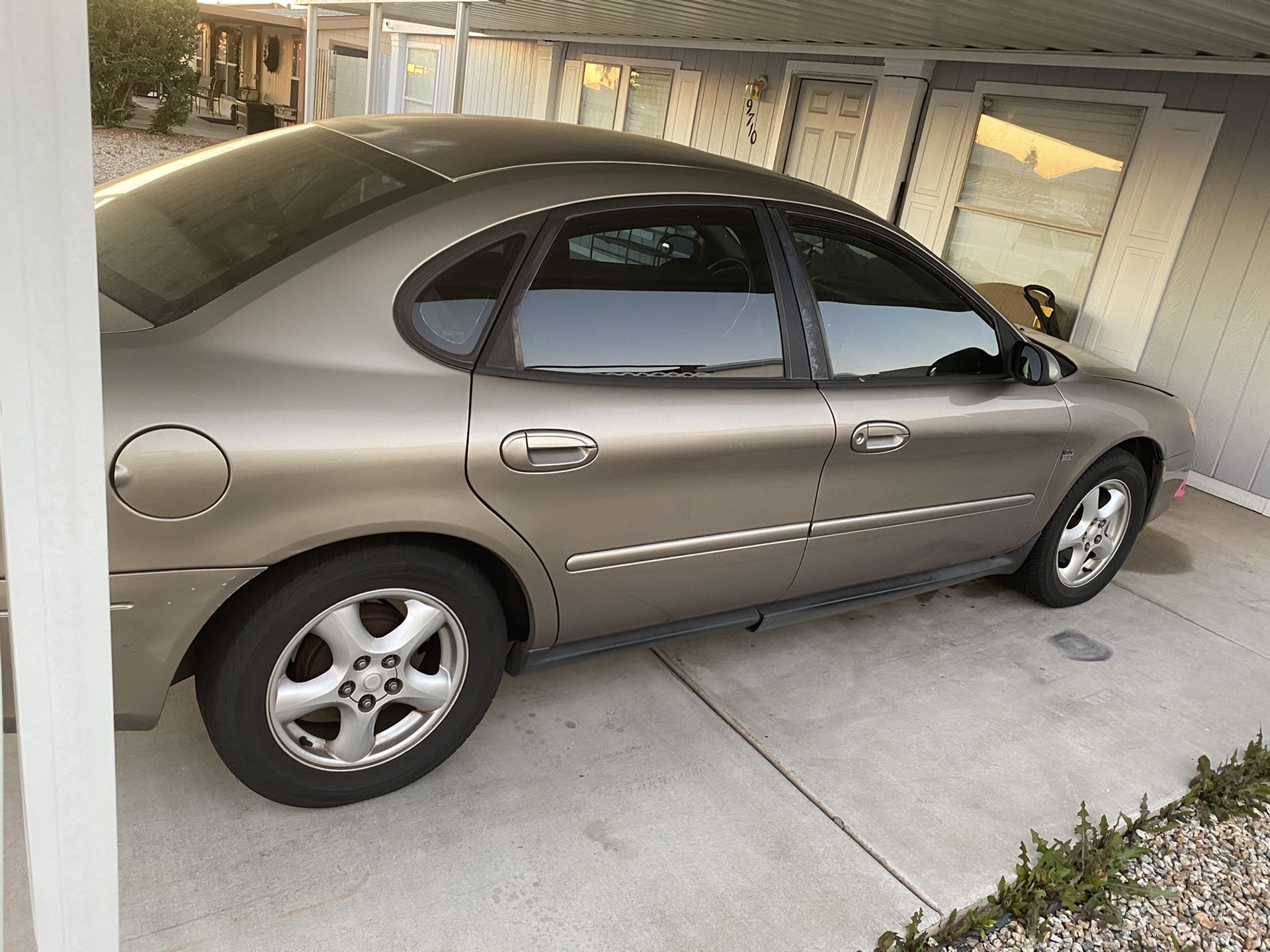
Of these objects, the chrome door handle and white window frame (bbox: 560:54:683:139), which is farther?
white window frame (bbox: 560:54:683:139)

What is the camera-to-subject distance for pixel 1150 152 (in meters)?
6.61

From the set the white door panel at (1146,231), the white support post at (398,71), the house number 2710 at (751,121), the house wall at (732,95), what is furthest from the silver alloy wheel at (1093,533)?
the white support post at (398,71)

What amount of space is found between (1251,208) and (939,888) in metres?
5.37

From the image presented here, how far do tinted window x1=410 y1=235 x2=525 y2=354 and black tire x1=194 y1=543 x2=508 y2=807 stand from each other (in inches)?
20.1

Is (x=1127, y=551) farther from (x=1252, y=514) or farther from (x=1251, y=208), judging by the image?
(x=1251, y=208)

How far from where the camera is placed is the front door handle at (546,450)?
7.87 ft

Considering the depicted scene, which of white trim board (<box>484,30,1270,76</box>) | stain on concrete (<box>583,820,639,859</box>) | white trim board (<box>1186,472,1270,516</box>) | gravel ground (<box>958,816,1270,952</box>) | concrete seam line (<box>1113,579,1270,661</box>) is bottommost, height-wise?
gravel ground (<box>958,816,1270,952</box>)

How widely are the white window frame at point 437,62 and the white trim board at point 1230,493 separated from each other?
12455 millimetres

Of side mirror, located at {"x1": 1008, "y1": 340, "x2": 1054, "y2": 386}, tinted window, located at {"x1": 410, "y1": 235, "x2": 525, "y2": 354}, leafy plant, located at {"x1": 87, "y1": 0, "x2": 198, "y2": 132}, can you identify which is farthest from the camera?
leafy plant, located at {"x1": 87, "y1": 0, "x2": 198, "y2": 132}

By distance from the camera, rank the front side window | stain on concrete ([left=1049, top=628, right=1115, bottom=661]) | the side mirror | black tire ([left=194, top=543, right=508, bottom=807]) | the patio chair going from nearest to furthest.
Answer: black tire ([left=194, top=543, right=508, bottom=807])
the side mirror
stain on concrete ([left=1049, top=628, right=1115, bottom=661])
the front side window
the patio chair

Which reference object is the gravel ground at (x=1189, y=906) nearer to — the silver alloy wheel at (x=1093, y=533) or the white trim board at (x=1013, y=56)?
the silver alloy wheel at (x=1093, y=533)

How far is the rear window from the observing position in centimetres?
229

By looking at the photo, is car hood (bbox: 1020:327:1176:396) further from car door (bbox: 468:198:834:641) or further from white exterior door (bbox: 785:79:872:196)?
white exterior door (bbox: 785:79:872:196)

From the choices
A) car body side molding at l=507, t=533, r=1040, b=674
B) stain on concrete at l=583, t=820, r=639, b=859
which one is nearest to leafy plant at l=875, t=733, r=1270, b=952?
stain on concrete at l=583, t=820, r=639, b=859
